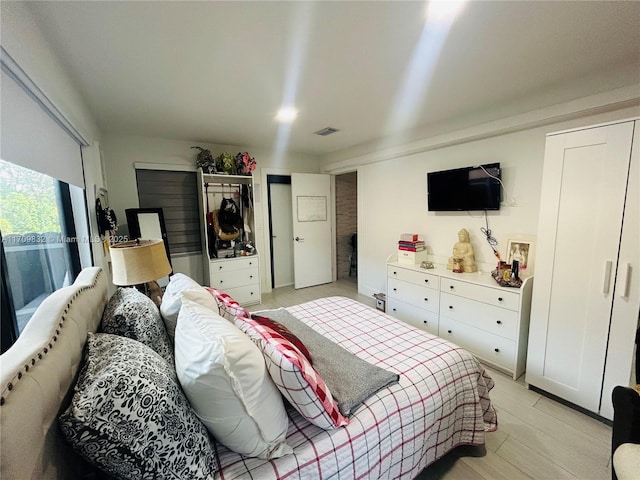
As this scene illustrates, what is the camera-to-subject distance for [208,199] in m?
3.83

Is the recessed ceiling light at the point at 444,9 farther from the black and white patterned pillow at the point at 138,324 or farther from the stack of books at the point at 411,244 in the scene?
the stack of books at the point at 411,244

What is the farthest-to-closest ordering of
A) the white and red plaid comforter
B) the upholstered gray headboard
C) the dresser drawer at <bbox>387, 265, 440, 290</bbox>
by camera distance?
the dresser drawer at <bbox>387, 265, 440, 290</bbox> < the white and red plaid comforter < the upholstered gray headboard

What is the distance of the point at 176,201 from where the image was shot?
12.3ft

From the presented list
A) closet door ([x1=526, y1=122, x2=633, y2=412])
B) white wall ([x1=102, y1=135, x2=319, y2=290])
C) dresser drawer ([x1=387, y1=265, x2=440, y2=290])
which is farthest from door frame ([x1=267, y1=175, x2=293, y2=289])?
closet door ([x1=526, y1=122, x2=633, y2=412])

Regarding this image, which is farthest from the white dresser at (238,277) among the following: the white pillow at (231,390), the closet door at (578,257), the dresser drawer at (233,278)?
the closet door at (578,257)

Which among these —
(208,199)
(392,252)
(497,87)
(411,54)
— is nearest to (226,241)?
(208,199)

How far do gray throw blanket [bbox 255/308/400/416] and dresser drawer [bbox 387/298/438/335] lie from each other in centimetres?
164

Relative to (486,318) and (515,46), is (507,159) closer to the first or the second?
(515,46)

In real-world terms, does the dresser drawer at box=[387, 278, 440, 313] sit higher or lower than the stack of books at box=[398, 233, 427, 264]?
lower

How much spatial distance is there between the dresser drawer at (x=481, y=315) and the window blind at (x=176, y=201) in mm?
3383

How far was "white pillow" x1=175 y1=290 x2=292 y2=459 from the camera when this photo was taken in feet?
2.74

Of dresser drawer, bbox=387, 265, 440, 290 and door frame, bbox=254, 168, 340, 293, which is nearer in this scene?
dresser drawer, bbox=387, 265, 440, 290

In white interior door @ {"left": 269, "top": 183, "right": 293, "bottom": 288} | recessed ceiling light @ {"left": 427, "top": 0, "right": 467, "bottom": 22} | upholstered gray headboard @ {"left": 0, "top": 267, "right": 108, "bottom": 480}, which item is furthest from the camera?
white interior door @ {"left": 269, "top": 183, "right": 293, "bottom": 288}

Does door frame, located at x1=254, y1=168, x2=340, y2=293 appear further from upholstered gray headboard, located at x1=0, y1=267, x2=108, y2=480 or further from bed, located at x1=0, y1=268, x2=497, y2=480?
upholstered gray headboard, located at x1=0, y1=267, x2=108, y2=480
